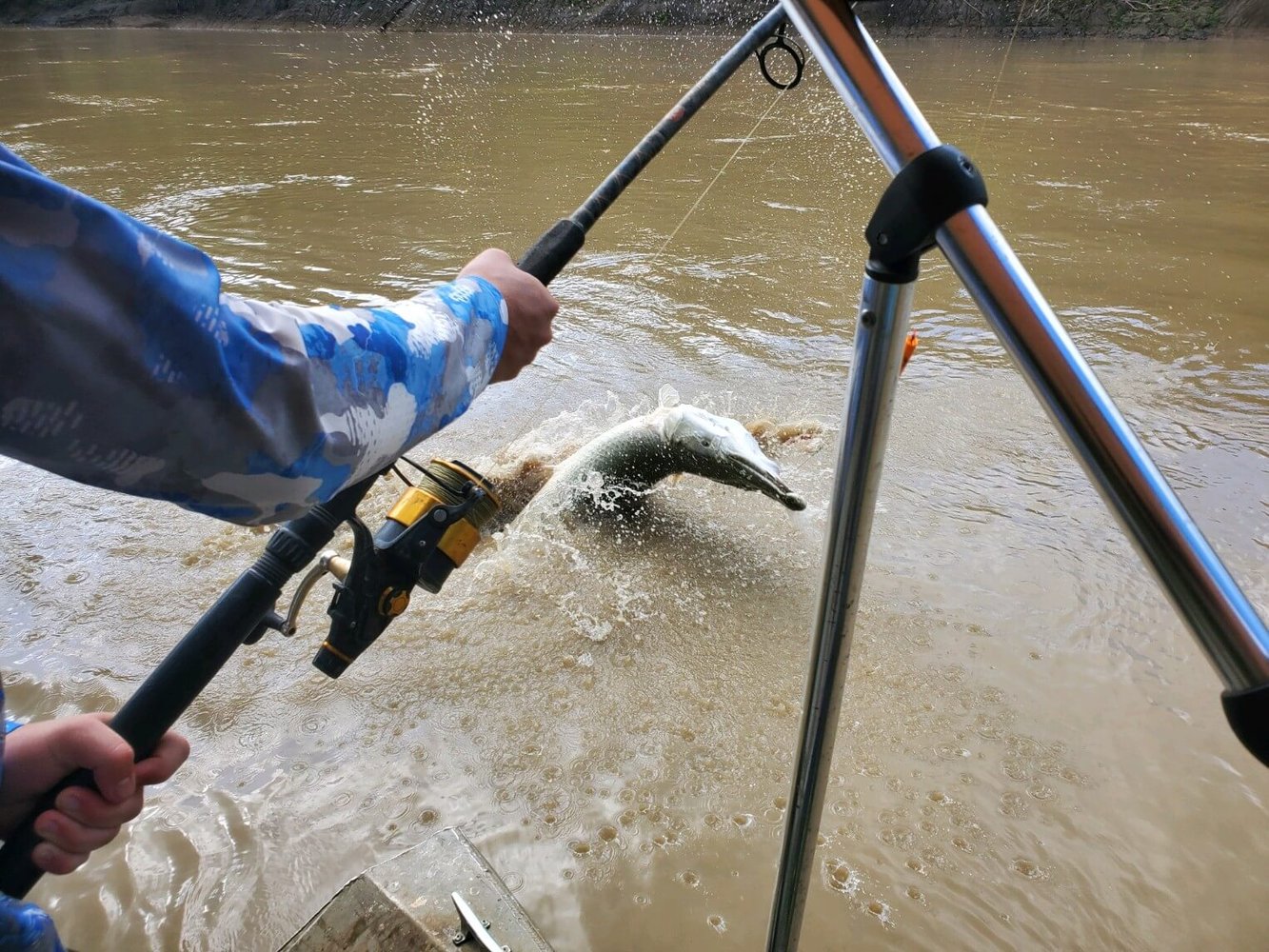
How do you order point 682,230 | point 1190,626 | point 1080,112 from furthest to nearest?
point 1080,112
point 682,230
point 1190,626

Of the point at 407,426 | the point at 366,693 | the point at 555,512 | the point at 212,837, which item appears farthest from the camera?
the point at 555,512

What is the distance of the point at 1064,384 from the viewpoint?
Answer: 25.0 inches

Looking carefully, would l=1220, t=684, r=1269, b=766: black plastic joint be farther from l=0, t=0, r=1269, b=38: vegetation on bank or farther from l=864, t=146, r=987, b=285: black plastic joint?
l=0, t=0, r=1269, b=38: vegetation on bank

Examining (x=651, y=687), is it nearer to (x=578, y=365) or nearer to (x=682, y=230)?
(x=578, y=365)

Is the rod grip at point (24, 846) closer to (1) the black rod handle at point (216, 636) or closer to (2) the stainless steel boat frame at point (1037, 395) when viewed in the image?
(1) the black rod handle at point (216, 636)

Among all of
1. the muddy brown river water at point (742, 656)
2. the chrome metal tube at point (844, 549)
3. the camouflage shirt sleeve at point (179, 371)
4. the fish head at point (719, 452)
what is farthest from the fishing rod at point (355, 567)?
the fish head at point (719, 452)

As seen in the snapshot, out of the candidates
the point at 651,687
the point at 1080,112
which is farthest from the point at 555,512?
the point at 1080,112

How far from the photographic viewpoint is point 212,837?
203 cm

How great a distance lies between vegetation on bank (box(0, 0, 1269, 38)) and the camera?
20.5m

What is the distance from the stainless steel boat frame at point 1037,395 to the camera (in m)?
0.58

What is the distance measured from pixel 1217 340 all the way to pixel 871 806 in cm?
395

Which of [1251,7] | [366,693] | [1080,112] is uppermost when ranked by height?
[1251,7]

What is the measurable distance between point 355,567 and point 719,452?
184 cm

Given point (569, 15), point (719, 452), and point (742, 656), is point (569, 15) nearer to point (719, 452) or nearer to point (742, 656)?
point (719, 452)
